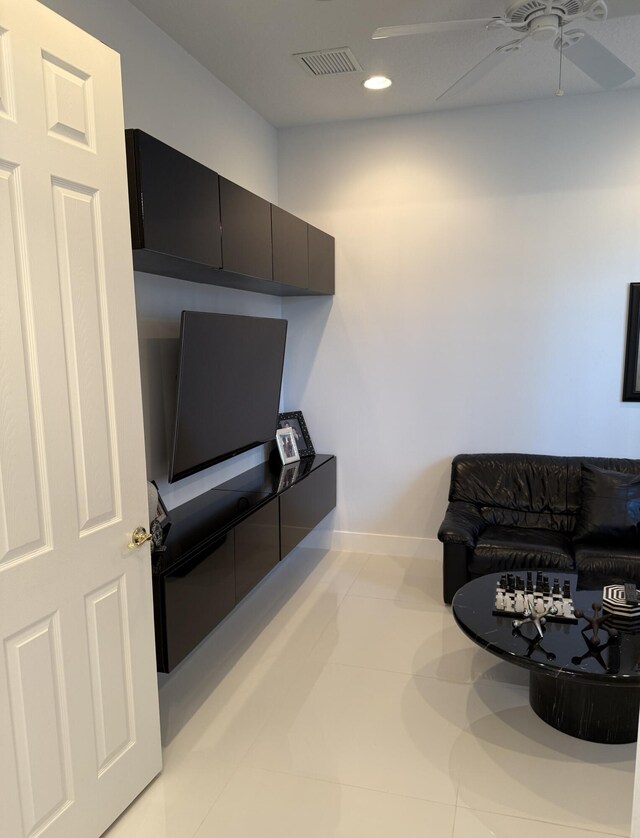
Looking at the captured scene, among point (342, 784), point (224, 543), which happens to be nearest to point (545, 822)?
point (342, 784)

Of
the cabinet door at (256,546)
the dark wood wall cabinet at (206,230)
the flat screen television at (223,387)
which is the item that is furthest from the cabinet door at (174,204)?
the cabinet door at (256,546)

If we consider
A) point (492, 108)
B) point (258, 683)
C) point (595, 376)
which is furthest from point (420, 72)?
point (258, 683)

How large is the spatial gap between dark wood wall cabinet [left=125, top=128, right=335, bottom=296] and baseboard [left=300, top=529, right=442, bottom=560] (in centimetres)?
193

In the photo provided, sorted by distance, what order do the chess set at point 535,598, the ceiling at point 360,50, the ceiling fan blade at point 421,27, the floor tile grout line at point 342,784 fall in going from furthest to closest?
the ceiling at point 360,50 → the chess set at point 535,598 → the ceiling fan blade at point 421,27 → the floor tile grout line at point 342,784

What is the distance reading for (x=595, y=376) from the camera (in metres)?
3.98

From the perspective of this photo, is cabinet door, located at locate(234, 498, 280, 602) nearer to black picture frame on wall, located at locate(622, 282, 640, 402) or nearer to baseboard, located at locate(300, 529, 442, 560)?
baseboard, located at locate(300, 529, 442, 560)

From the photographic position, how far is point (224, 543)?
2.82m

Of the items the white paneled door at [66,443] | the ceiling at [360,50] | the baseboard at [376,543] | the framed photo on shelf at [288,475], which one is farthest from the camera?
the baseboard at [376,543]

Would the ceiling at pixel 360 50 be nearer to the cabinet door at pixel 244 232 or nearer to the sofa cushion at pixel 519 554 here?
the cabinet door at pixel 244 232

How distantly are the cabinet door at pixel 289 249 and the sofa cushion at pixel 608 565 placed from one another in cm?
233

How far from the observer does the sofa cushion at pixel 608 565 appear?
3.26m

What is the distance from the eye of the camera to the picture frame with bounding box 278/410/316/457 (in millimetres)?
4484

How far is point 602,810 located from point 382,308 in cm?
319

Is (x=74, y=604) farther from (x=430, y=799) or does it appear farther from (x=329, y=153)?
(x=329, y=153)
